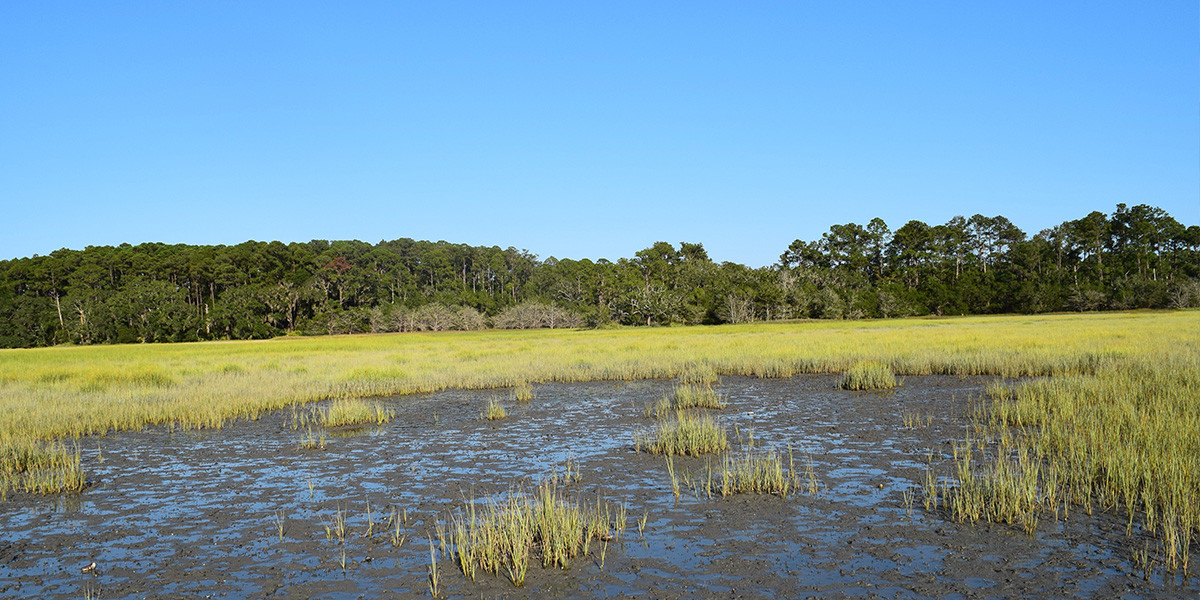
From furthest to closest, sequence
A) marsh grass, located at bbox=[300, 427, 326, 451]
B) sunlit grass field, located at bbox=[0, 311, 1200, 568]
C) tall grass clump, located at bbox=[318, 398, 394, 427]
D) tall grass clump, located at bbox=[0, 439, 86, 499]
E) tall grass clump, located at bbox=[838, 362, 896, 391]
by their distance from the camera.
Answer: tall grass clump, located at bbox=[838, 362, 896, 391] < tall grass clump, located at bbox=[318, 398, 394, 427] < marsh grass, located at bbox=[300, 427, 326, 451] < tall grass clump, located at bbox=[0, 439, 86, 499] < sunlit grass field, located at bbox=[0, 311, 1200, 568]

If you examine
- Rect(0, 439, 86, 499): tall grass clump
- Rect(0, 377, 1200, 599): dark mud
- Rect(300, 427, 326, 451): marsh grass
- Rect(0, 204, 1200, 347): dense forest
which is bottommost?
Rect(0, 377, 1200, 599): dark mud

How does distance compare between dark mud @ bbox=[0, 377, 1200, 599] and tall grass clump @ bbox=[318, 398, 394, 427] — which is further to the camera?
tall grass clump @ bbox=[318, 398, 394, 427]

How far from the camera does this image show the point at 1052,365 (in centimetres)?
2452

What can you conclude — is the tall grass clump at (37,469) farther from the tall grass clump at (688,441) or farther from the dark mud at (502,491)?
the tall grass clump at (688,441)

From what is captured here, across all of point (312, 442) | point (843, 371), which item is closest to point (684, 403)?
point (312, 442)

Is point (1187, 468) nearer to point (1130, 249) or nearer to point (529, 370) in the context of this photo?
point (529, 370)

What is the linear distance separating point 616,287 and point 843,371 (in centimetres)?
7813

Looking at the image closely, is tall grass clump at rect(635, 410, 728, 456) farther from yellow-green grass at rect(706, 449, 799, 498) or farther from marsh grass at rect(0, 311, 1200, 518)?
marsh grass at rect(0, 311, 1200, 518)

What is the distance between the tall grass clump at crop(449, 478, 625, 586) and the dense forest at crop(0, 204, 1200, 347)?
285 feet

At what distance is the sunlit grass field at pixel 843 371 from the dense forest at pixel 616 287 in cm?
5841

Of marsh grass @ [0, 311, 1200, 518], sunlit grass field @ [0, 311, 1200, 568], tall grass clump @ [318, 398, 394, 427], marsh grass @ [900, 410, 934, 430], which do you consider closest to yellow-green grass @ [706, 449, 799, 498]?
sunlit grass field @ [0, 311, 1200, 568]

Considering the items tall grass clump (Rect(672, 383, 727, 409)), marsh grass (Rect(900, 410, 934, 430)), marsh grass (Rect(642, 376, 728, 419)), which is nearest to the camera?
marsh grass (Rect(900, 410, 934, 430))

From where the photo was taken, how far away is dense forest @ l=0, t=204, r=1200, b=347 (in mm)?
91188

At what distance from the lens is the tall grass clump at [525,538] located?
7242 millimetres
